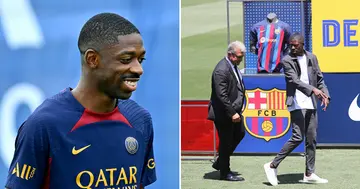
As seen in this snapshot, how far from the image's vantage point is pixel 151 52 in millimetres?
3182

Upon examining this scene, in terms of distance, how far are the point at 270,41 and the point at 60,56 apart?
8.27 m

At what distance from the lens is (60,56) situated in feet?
10.2

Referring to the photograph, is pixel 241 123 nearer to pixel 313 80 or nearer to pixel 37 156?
pixel 313 80

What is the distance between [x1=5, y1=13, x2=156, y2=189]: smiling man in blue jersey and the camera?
6.93ft

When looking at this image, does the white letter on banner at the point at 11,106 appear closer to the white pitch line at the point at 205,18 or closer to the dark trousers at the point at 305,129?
the dark trousers at the point at 305,129

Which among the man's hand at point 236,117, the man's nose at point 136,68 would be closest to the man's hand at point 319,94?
the man's hand at point 236,117

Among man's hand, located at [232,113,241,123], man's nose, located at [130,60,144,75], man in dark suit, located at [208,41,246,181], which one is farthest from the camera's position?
man in dark suit, located at [208,41,246,181]

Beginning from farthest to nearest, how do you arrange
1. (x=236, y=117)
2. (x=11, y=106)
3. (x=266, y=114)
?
(x=266, y=114)
(x=236, y=117)
(x=11, y=106)

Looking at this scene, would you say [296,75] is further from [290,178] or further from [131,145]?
[131,145]

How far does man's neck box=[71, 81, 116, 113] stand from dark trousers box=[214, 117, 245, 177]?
6.31 m

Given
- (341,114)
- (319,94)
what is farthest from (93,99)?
(341,114)

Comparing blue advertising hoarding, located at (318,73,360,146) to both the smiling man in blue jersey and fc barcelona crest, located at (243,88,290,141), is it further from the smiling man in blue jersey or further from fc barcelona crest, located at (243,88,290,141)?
the smiling man in blue jersey

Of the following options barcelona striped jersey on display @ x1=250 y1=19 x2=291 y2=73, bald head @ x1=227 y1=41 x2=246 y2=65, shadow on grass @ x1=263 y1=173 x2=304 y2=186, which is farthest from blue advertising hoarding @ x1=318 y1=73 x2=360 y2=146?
bald head @ x1=227 y1=41 x2=246 y2=65

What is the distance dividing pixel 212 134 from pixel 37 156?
8.26 metres
